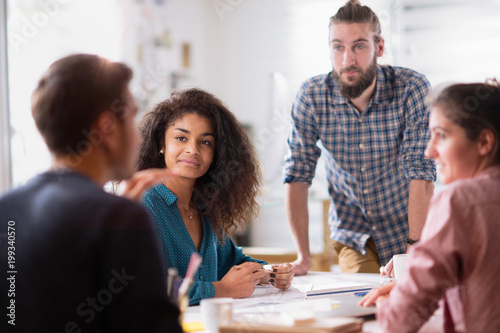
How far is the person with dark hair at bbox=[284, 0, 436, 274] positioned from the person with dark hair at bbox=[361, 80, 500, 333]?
3.44 ft

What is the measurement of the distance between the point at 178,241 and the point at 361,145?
3.14 ft

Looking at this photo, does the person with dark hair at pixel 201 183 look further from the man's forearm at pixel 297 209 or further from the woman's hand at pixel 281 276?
the man's forearm at pixel 297 209

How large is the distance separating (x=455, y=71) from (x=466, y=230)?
3.65 m

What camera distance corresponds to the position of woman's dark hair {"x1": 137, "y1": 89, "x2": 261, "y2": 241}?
6.31ft

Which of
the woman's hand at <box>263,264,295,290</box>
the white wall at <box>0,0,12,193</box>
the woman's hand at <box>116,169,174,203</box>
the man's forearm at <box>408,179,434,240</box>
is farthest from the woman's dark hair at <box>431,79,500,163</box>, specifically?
the white wall at <box>0,0,12,193</box>

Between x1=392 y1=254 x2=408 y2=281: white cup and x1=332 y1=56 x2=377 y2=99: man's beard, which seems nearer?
x1=392 y1=254 x2=408 y2=281: white cup

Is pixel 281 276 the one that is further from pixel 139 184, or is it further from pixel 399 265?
pixel 139 184

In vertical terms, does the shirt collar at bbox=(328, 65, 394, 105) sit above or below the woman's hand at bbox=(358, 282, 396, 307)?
above

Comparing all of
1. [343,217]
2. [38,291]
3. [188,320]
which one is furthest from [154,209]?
[343,217]

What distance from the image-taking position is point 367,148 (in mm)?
2303

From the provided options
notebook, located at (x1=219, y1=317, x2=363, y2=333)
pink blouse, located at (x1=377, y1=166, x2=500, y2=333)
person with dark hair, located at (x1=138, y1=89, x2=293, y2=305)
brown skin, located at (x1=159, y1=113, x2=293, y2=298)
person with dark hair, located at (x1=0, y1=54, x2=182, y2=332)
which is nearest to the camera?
person with dark hair, located at (x1=0, y1=54, x2=182, y2=332)

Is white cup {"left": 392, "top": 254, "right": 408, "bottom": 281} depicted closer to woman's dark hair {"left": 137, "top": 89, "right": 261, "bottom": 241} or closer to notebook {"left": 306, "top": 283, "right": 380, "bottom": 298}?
notebook {"left": 306, "top": 283, "right": 380, "bottom": 298}

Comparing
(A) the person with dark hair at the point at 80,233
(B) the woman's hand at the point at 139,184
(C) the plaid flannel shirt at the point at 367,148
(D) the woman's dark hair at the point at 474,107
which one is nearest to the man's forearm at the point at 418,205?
(C) the plaid flannel shirt at the point at 367,148

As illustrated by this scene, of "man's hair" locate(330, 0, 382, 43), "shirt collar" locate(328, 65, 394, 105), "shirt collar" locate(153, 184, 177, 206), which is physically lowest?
"shirt collar" locate(153, 184, 177, 206)
